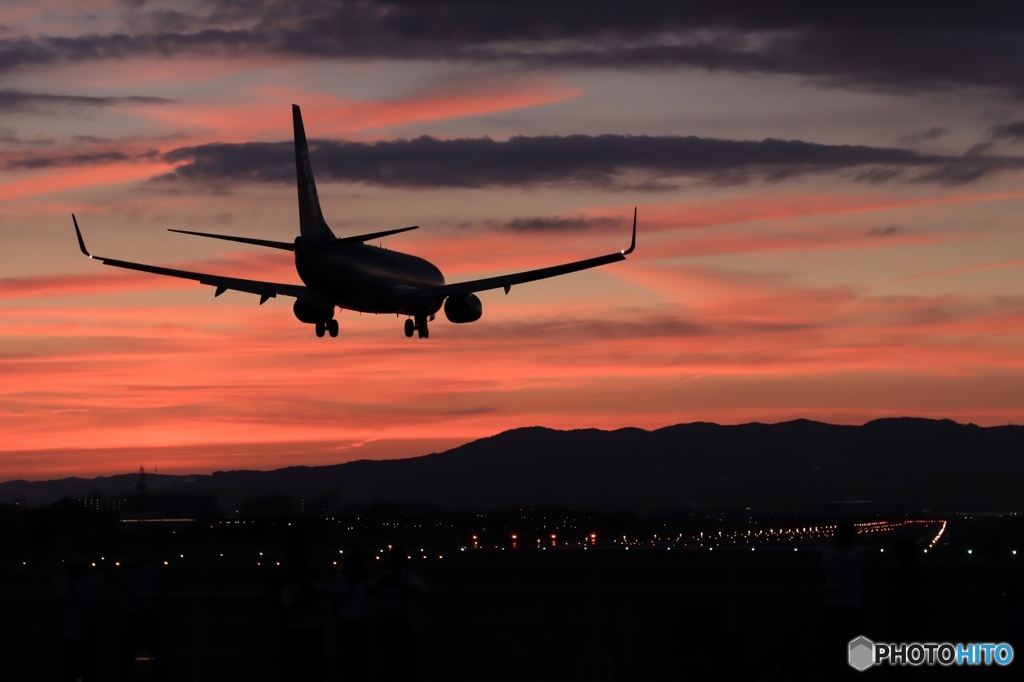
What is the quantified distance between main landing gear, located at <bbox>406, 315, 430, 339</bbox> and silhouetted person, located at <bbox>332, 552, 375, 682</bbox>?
47130mm

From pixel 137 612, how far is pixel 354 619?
4.19 metres

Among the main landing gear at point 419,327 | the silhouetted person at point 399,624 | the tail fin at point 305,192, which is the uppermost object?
the tail fin at point 305,192

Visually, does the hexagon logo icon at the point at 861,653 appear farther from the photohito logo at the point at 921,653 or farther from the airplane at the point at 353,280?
the airplane at the point at 353,280

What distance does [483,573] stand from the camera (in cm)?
4934

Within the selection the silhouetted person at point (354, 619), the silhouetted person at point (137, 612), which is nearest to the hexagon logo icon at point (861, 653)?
the silhouetted person at point (354, 619)

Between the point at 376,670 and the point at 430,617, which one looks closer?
the point at 376,670

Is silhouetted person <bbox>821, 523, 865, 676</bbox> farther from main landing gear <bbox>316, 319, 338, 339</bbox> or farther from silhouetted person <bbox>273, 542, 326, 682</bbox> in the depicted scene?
main landing gear <bbox>316, 319, 338, 339</bbox>

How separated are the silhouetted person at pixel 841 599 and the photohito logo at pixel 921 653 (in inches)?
7.6

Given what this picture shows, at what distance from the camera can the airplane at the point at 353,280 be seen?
63812mm

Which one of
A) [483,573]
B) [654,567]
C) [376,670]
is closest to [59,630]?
[376,670]

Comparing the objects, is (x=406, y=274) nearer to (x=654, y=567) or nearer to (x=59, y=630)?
(x=654, y=567)

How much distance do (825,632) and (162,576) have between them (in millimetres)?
34278

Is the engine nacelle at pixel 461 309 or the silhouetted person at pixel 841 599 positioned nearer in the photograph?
the silhouetted person at pixel 841 599

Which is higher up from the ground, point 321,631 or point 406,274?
point 406,274
